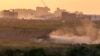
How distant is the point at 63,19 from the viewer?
11133 millimetres

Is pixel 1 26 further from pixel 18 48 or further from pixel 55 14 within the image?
pixel 18 48

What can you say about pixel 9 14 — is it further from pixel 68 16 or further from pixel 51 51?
pixel 51 51

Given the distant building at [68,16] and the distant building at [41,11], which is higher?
the distant building at [41,11]

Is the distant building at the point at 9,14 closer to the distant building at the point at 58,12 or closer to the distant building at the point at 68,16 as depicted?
the distant building at the point at 58,12

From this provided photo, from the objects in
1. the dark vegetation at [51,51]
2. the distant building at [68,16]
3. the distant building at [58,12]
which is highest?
the distant building at [58,12]

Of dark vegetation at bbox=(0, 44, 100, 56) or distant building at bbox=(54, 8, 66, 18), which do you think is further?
distant building at bbox=(54, 8, 66, 18)

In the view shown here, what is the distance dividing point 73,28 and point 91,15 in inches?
33.1

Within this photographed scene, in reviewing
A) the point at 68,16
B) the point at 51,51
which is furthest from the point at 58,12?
the point at 51,51

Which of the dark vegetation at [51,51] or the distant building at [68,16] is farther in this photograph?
the distant building at [68,16]

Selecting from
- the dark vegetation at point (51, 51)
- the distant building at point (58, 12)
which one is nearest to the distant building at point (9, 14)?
the distant building at point (58, 12)

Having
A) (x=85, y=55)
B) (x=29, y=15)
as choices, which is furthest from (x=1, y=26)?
(x=85, y=55)

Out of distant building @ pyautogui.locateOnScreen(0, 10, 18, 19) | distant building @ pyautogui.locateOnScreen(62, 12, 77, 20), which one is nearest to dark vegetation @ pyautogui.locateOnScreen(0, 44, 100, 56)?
distant building @ pyautogui.locateOnScreen(62, 12, 77, 20)

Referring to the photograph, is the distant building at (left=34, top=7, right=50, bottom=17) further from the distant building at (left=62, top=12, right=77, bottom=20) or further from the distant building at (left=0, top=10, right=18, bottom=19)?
the distant building at (left=0, top=10, right=18, bottom=19)

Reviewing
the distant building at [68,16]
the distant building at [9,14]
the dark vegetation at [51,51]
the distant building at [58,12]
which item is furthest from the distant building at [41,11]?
the dark vegetation at [51,51]
